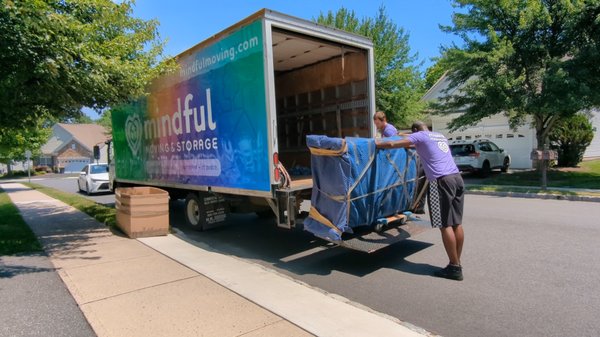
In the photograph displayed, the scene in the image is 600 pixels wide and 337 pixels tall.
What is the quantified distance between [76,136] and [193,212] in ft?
200

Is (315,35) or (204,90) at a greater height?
(315,35)

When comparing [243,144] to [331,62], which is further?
[331,62]

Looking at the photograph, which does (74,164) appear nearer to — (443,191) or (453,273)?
(443,191)

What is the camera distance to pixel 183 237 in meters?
7.86

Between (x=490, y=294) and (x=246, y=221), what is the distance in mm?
6173

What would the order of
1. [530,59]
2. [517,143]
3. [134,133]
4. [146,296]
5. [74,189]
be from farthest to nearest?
[74,189], [517,143], [530,59], [134,133], [146,296]

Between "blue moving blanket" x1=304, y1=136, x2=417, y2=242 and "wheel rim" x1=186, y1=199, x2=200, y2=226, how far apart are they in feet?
11.7

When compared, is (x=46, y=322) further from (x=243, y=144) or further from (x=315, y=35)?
(x=315, y=35)

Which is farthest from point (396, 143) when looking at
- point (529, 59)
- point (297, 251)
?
point (529, 59)

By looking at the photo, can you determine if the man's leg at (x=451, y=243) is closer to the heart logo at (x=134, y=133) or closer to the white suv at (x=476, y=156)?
the heart logo at (x=134, y=133)

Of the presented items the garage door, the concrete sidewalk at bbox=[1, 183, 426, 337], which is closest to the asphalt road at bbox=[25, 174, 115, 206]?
the concrete sidewalk at bbox=[1, 183, 426, 337]

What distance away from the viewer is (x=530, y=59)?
1405cm

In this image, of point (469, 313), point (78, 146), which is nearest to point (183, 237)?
point (469, 313)

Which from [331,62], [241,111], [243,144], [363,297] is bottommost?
[363,297]
